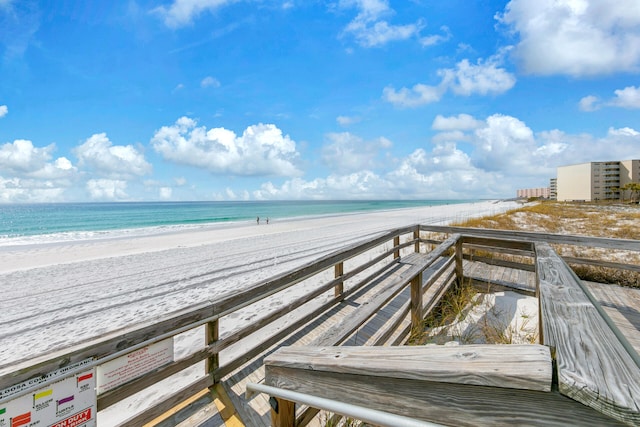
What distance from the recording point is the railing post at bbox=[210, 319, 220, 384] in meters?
2.48

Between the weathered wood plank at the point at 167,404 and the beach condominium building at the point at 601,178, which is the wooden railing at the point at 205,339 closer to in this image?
the weathered wood plank at the point at 167,404

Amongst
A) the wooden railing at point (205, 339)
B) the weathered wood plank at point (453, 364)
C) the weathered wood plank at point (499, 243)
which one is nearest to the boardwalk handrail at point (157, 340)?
the wooden railing at point (205, 339)

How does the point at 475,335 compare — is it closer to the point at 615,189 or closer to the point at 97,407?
the point at 97,407

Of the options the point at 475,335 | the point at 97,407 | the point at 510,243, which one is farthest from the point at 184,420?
the point at 510,243

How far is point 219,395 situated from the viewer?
8.36 feet

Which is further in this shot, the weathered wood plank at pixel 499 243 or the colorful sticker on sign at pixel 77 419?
the weathered wood plank at pixel 499 243

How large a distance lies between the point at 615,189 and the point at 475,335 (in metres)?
87.5

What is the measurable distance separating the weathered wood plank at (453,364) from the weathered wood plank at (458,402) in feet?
0.09

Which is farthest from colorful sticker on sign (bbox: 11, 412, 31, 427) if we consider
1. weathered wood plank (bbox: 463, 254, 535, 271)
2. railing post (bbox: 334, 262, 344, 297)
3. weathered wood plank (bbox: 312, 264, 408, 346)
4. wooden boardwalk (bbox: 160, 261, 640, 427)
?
weathered wood plank (bbox: 463, 254, 535, 271)

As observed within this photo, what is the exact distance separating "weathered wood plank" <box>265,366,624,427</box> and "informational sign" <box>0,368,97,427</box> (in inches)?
58.5

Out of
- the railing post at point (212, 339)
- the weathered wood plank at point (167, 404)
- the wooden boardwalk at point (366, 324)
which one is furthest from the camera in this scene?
the railing post at point (212, 339)

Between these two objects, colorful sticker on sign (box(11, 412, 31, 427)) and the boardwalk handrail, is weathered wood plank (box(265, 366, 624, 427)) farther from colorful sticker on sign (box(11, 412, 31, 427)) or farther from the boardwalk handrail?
colorful sticker on sign (box(11, 412, 31, 427))

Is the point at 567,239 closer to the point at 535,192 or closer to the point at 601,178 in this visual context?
the point at 601,178

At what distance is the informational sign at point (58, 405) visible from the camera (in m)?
1.39
